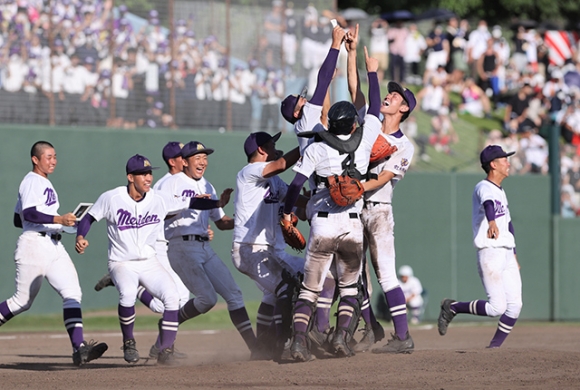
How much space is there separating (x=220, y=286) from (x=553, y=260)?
11405 mm

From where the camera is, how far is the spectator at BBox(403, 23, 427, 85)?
2370 centimetres

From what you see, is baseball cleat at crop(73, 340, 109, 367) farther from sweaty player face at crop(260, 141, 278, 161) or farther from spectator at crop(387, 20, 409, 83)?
spectator at crop(387, 20, 409, 83)

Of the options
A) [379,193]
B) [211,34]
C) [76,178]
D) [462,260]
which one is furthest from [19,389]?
[462,260]

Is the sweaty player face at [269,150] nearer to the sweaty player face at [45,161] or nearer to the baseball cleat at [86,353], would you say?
the sweaty player face at [45,161]

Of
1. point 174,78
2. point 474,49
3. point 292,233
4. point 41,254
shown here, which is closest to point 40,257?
point 41,254

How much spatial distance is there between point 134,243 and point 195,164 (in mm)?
1401

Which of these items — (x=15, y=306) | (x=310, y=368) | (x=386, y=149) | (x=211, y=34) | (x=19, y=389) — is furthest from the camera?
(x=211, y=34)

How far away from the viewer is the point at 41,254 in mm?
9594

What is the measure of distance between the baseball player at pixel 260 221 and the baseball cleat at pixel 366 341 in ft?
2.77

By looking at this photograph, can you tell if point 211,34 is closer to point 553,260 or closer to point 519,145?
point 519,145

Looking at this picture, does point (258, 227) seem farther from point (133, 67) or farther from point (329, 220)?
point (133, 67)

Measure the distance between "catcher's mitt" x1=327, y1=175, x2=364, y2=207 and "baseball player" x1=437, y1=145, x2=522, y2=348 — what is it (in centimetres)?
221

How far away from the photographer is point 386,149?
895cm

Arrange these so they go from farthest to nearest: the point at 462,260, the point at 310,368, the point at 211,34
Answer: the point at 462,260 < the point at 211,34 < the point at 310,368
